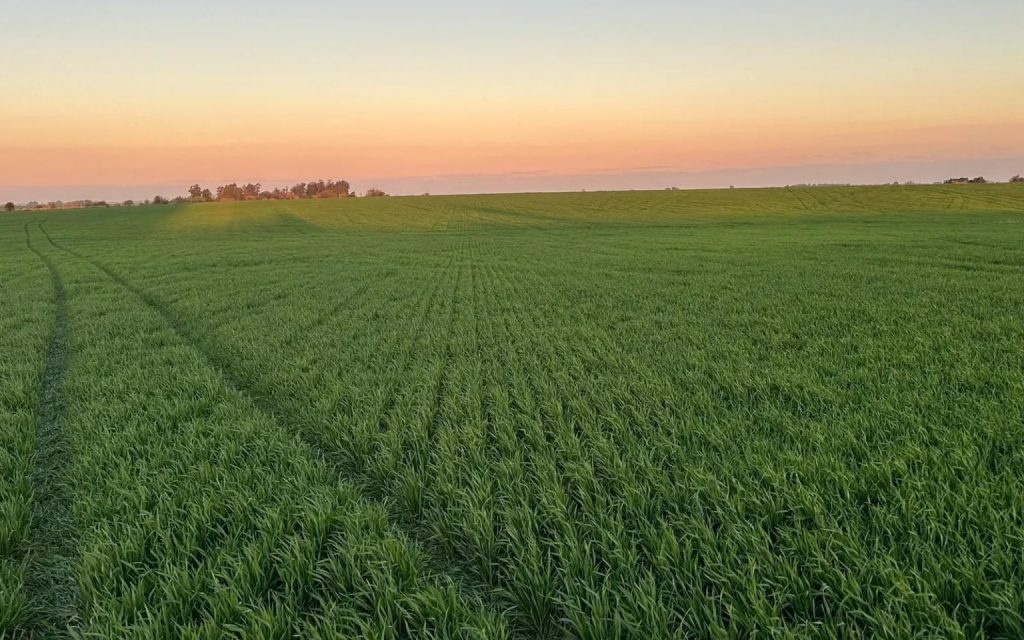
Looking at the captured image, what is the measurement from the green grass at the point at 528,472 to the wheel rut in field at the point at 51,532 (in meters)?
0.03

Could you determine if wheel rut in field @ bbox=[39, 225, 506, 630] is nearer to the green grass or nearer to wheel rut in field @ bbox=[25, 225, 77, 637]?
the green grass

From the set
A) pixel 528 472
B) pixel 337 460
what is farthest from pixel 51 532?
pixel 528 472

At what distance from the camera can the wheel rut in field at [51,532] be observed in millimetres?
3559

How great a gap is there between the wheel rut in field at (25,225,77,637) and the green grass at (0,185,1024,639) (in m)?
0.03

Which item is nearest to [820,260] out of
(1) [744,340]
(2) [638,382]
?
(1) [744,340]

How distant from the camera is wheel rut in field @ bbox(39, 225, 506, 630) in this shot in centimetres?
366

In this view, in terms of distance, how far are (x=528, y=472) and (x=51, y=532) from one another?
4.15 meters

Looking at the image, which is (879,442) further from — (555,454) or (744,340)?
(744,340)

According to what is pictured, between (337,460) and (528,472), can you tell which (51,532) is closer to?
(337,460)

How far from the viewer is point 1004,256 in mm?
20750

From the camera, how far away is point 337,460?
5.76 metres

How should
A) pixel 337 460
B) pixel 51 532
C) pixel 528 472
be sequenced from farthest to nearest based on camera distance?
1. pixel 337 460
2. pixel 528 472
3. pixel 51 532

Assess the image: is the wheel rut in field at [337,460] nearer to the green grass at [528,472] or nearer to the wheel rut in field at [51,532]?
the green grass at [528,472]

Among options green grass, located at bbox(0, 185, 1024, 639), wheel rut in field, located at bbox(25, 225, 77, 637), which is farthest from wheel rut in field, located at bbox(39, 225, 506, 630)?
wheel rut in field, located at bbox(25, 225, 77, 637)
